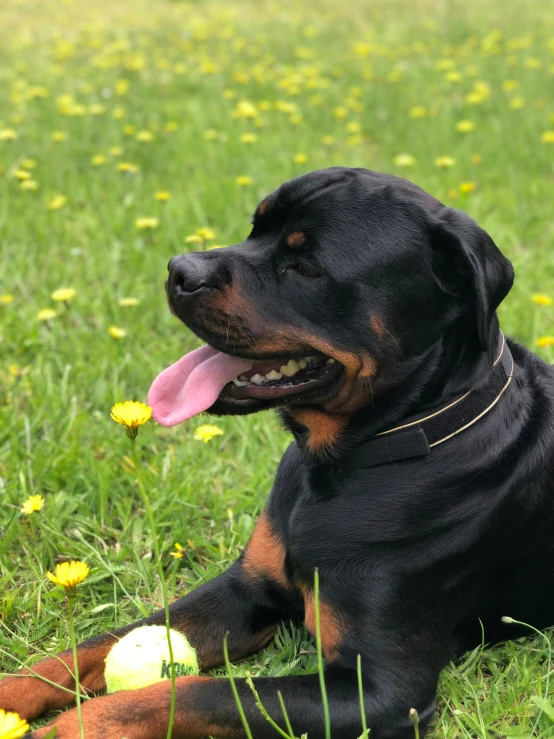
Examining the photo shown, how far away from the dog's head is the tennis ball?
62cm

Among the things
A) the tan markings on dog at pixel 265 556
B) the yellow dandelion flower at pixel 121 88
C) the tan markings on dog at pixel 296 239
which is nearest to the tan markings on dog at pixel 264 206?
the tan markings on dog at pixel 296 239

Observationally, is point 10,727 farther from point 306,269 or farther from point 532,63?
point 532,63

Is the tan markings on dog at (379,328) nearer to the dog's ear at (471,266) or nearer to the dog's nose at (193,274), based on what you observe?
the dog's ear at (471,266)

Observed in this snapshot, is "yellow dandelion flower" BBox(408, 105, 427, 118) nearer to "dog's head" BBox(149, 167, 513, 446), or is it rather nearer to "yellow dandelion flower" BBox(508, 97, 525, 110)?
"yellow dandelion flower" BBox(508, 97, 525, 110)

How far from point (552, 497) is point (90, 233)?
11.8ft

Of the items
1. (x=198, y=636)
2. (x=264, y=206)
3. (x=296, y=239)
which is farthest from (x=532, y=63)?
(x=198, y=636)

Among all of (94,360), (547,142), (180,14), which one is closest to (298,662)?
(94,360)

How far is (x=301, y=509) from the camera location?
2541 mm

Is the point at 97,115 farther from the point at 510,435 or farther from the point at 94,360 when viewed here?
the point at 510,435

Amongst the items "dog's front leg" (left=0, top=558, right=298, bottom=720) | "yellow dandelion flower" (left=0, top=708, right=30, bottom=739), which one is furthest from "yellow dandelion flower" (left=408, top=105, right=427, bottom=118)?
"yellow dandelion flower" (left=0, top=708, right=30, bottom=739)

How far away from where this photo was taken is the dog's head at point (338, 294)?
2434 millimetres

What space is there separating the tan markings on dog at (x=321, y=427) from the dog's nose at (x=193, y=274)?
461mm

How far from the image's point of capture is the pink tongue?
257 cm

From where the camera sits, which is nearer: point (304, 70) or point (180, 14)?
point (304, 70)
